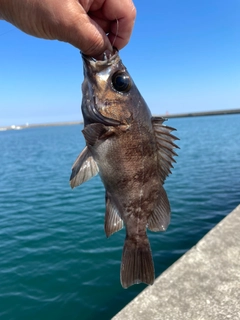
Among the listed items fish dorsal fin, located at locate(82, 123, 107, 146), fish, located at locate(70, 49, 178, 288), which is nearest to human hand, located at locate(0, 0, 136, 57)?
fish, located at locate(70, 49, 178, 288)

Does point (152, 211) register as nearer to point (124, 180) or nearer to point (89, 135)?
point (124, 180)

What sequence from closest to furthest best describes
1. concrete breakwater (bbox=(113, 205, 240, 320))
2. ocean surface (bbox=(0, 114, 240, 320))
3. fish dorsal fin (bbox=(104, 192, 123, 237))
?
fish dorsal fin (bbox=(104, 192, 123, 237)) → concrete breakwater (bbox=(113, 205, 240, 320)) → ocean surface (bbox=(0, 114, 240, 320))

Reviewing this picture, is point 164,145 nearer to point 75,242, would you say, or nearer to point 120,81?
point 120,81

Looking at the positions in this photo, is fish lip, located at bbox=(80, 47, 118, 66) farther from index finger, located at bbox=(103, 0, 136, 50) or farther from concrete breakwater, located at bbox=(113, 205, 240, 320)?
concrete breakwater, located at bbox=(113, 205, 240, 320)

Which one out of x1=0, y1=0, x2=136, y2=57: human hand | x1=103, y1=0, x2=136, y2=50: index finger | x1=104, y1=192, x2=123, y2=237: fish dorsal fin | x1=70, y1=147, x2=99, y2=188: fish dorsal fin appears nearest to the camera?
x1=0, y1=0, x2=136, y2=57: human hand

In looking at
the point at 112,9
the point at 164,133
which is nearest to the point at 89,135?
the point at 164,133

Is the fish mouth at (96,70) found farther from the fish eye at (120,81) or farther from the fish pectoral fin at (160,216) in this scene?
the fish pectoral fin at (160,216)

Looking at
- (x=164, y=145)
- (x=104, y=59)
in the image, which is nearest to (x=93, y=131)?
(x=104, y=59)
